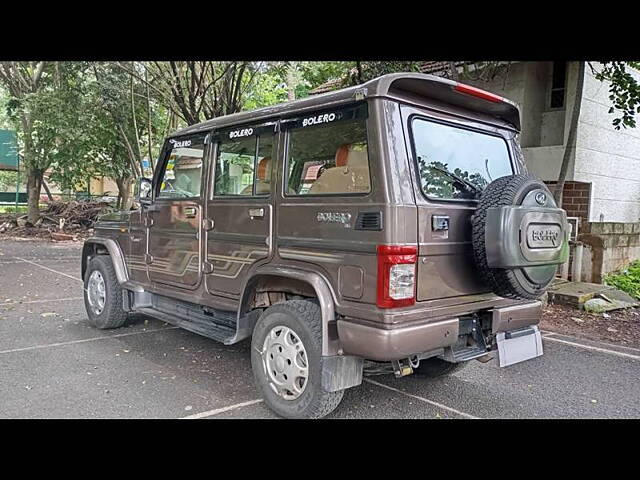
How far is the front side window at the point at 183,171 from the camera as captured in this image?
466 centimetres

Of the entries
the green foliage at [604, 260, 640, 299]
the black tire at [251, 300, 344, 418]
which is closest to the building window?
the green foliage at [604, 260, 640, 299]

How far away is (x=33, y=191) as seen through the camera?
56.0 feet

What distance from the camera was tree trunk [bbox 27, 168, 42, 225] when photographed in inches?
656

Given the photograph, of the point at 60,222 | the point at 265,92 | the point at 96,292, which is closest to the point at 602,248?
the point at 96,292

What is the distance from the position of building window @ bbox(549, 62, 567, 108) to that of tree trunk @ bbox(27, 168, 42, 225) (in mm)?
14905

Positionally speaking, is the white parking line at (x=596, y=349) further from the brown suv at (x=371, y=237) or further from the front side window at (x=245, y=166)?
the front side window at (x=245, y=166)

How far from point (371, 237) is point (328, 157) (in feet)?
2.54

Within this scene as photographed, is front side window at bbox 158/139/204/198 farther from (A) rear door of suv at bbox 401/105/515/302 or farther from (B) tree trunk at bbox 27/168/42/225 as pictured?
(B) tree trunk at bbox 27/168/42/225

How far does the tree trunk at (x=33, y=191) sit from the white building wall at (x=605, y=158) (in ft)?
Result: 50.7

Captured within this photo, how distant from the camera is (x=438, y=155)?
A: 3.52m

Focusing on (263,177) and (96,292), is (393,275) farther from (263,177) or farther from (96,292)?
(96,292)

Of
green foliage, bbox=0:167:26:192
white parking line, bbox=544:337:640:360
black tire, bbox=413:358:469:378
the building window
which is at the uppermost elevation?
the building window

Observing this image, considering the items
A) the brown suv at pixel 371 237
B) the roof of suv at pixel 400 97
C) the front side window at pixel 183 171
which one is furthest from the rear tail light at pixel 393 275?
the front side window at pixel 183 171

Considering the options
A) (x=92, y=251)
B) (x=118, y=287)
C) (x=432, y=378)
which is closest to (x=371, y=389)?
(x=432, y=378)
